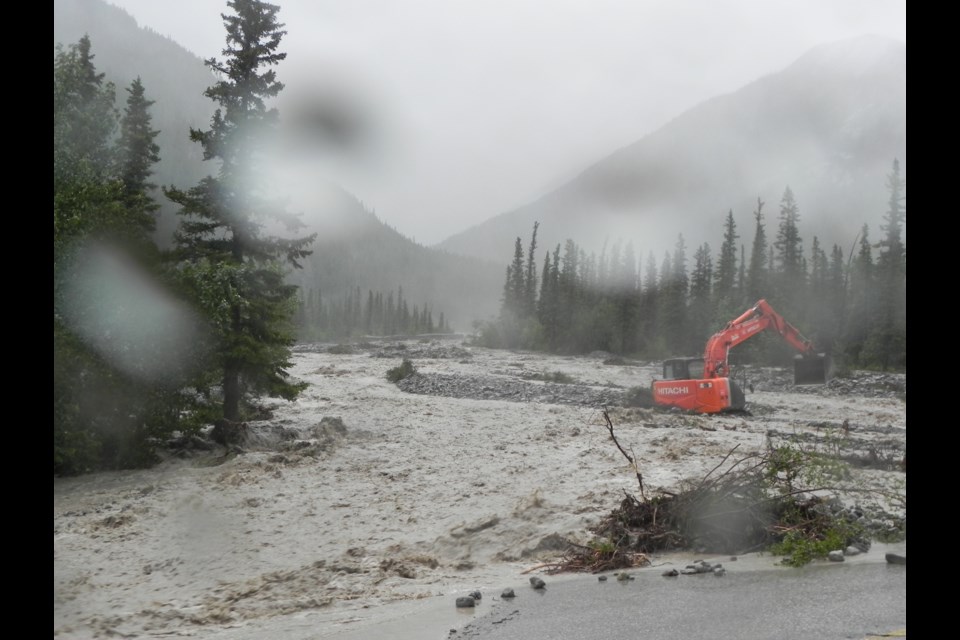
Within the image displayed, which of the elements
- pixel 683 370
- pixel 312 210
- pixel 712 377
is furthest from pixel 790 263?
pixel 312 210

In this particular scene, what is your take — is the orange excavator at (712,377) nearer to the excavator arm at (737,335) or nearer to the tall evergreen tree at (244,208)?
the excavator arm at (737,335)

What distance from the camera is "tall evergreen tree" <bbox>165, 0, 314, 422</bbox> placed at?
13.6 m

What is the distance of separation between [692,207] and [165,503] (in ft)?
517

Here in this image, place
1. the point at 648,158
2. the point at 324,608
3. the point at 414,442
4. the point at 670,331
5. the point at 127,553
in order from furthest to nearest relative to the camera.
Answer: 1. the point at 648,158
2. the point at 670,331
3. the point at 414,442
4. the point at 127,553
5. the point at 324,608

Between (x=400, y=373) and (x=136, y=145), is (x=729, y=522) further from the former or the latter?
(x=400, y=373)

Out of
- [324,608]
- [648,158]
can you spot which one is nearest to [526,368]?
[324,608]

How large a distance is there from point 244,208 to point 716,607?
39.0 feet

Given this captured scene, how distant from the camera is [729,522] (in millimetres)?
7590

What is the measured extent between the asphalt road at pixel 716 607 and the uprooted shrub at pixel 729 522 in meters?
0.51

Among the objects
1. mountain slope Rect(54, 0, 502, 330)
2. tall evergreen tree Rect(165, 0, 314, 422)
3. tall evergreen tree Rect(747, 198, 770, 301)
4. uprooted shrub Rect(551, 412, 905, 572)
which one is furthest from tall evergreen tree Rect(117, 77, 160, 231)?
tall evergreen tree Rect(747, 198, 770, 301)

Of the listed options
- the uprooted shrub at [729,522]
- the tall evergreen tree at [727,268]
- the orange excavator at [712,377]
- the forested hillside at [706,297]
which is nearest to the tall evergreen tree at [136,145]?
the uprooted shrub at [729,522]
